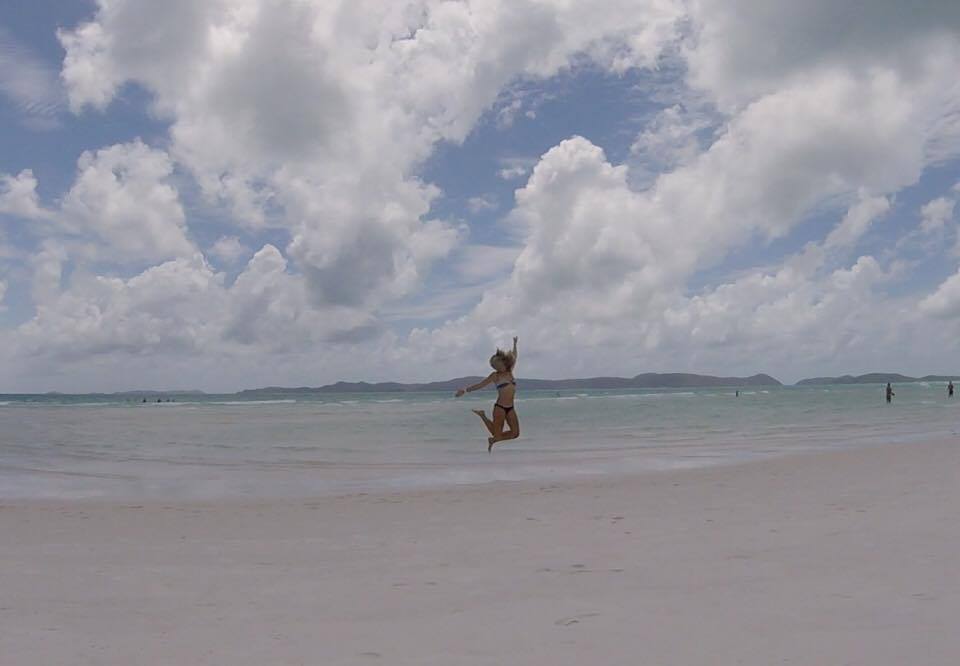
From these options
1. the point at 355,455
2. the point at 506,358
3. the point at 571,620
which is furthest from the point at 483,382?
the point at 355,455

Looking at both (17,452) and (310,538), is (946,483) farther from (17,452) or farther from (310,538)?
(17,452)

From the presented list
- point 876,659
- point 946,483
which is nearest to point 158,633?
point 876,659

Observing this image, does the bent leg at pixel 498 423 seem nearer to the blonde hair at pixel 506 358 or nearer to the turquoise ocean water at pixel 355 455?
the blonde hair at pixel 506 358

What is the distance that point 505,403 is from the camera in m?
8.84

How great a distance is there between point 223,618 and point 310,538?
4.16 m

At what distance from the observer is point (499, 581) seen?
7.79 meters

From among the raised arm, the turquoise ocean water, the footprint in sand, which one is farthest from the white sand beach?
the turquoise ocean water

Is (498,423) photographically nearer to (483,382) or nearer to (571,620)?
(483,382)

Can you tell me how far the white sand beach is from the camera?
5645 mm

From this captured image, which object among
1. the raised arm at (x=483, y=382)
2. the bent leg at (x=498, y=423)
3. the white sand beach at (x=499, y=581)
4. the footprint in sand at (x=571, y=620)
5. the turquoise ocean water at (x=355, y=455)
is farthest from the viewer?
the turquoise ocean water at (x=355, y=455)

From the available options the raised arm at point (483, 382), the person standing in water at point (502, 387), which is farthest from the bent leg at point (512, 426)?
the raised arm at point (483, 382)

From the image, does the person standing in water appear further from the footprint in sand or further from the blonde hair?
the footprint in sand

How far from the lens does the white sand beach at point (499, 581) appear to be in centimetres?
564

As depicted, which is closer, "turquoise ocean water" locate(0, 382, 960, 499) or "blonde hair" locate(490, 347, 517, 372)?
"blonde hair" locate(490, 347, 517, 372)
